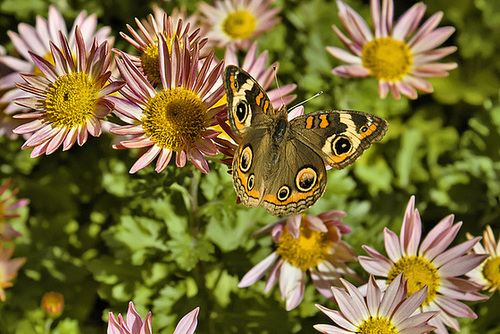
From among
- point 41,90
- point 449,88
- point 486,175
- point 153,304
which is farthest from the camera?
point 449,88

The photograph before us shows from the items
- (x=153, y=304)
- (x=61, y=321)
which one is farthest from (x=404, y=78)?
(x=61, y=321)

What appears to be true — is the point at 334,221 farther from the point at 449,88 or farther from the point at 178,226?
the point at 449,88

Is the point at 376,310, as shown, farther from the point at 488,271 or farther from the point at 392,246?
the point at 488,271

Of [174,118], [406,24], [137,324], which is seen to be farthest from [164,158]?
[406,24]

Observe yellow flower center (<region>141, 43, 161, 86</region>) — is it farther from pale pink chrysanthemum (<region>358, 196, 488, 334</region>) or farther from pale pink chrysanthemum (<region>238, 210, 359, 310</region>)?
pale pink chrysanthemum (<region>358, 196, 488, 334</region>)

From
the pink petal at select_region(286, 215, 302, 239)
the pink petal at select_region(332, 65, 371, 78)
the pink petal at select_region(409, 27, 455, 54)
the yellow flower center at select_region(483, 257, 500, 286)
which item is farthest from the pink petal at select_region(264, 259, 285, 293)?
the pink petal at select_region(409, 27, 455, 54)

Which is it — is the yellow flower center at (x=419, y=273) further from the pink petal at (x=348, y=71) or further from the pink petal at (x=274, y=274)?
the pink petal at (x=348, y=71)
